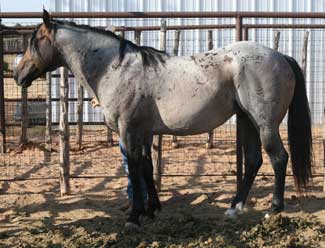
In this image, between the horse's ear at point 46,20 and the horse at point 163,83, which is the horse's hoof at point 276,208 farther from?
the horse's ear at point 46,20

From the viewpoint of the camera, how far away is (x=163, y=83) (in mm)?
5254

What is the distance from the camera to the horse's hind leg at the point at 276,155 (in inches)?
207

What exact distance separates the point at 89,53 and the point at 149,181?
1.46 meters

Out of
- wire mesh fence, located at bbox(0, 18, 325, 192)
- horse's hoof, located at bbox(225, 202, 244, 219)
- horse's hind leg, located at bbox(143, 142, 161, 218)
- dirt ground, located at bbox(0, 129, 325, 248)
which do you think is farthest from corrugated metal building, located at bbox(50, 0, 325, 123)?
horse's hoof, located at bbox(225, 202, 244, 219)

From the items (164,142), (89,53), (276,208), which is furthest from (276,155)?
(164,142)

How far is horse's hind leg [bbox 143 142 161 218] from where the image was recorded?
555cm

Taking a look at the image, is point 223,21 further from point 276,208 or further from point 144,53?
point 276,208

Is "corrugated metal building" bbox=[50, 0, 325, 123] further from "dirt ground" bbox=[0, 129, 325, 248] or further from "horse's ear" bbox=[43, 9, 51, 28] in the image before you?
"horse's ear" bbox=[43, 9, 51, 28]

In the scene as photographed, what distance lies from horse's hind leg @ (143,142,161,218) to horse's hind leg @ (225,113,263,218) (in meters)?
0.80

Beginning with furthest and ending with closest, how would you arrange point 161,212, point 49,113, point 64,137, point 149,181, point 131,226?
1. point 49,113
2. point 64,137
3. point 161,212
4. point 149,181
5. point 131,226

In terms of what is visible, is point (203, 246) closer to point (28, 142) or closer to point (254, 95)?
point (254, 95)

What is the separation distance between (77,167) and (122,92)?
3811 millimetres

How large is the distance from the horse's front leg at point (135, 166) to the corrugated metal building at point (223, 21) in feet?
23.0

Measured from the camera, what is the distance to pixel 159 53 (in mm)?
5418
